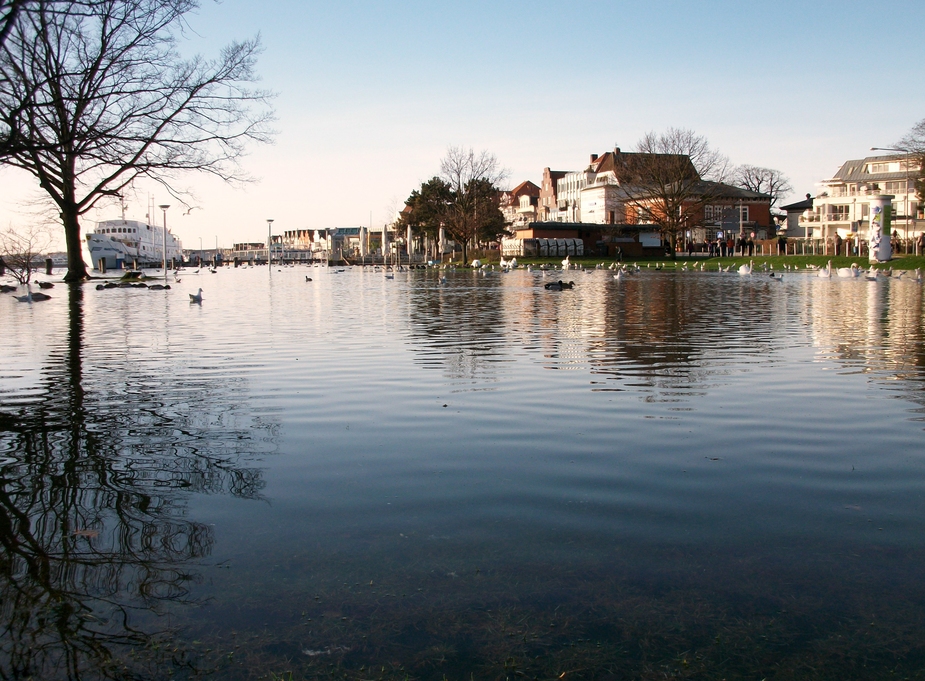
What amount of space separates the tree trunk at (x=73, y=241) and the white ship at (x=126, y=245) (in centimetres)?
4719

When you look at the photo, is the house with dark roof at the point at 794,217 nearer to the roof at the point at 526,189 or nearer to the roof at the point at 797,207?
the roof at the point at 797,207

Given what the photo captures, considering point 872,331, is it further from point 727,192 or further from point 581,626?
point 727,192

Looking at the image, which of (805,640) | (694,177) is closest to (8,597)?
(805,640)

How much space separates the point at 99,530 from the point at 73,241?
44589mm

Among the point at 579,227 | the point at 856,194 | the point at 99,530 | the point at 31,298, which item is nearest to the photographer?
the point at 99,530

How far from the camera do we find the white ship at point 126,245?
320ft

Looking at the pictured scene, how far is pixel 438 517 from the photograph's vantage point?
5.18m

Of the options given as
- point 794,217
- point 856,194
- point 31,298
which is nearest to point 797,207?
point 794,217

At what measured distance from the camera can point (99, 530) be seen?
492 cm

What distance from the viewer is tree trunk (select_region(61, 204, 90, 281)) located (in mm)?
42281

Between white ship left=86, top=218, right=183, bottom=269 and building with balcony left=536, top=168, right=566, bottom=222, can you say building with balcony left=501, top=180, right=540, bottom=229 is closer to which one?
building with balcony left=536, top=168, right=566, bottom=222

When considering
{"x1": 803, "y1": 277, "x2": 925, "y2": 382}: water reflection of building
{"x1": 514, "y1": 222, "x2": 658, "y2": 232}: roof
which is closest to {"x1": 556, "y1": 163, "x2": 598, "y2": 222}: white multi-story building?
{"x1": 514, "y1": 222, "x2": 658, "y2": 232}: roof

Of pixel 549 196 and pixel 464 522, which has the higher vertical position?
pixel 549 196

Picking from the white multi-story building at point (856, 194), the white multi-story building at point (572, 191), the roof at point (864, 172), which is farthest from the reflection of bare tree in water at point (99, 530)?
the white multi-story building at point (572, 191)
